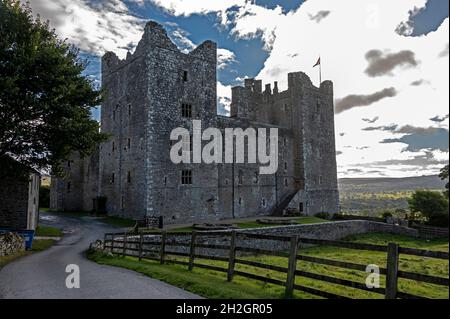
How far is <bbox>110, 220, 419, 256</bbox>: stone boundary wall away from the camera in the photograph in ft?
79.4

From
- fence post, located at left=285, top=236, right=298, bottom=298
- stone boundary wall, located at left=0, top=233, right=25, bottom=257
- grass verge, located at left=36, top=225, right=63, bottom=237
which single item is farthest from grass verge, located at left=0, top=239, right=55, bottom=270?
fence post, located at left=285, top=236, right=298, bottom=298

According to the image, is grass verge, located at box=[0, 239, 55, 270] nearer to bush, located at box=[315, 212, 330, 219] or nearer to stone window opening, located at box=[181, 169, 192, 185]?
stone window opening, located at box=[181, 169, 192, 185]

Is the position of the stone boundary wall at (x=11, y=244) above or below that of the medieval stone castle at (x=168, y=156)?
below

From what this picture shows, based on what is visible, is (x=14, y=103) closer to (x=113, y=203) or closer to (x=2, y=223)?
(x=2, y=223)

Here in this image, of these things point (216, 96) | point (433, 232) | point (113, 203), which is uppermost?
point (216, 96)

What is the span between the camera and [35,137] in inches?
745

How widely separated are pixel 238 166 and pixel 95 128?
22.3 m

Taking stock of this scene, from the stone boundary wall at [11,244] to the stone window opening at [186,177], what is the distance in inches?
608

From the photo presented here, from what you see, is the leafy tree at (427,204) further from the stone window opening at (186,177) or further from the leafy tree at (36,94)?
the leafy tree at (36,94)

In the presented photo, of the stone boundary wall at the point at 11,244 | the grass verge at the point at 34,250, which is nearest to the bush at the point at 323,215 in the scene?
the grass verge at the point at 34,250

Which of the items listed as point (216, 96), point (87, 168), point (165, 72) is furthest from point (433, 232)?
point (87, 168)

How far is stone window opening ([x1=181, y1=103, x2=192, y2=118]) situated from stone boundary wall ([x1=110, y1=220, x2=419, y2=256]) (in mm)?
13652

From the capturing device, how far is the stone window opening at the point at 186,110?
35.1 metres
